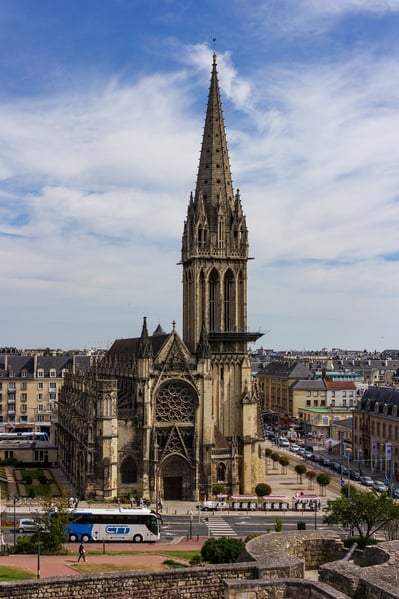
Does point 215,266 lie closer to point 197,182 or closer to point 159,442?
point 197,182

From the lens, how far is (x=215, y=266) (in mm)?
80562

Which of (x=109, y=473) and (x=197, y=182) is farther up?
(x=197, y=182)

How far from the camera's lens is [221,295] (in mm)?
80688

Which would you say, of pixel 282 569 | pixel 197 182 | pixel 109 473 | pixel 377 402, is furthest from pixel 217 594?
pixel 377 402

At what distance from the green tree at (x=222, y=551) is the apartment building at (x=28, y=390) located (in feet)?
297

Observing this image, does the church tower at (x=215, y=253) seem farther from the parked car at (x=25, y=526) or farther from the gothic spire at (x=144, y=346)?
the parked car at (x=25, y=526)

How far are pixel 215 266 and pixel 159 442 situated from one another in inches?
786

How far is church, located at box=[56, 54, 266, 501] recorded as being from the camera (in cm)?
7250

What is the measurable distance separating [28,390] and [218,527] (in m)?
80.0

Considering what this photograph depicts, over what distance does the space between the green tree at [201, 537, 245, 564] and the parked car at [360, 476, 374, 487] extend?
4396cm

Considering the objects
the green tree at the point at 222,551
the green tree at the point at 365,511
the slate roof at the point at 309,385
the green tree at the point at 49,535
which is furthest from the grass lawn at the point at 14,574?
the slate roof at the point at 309,385

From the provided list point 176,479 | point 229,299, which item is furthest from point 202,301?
point 176,479

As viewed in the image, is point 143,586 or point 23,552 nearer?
point 143,586

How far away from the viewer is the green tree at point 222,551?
4212 cm
